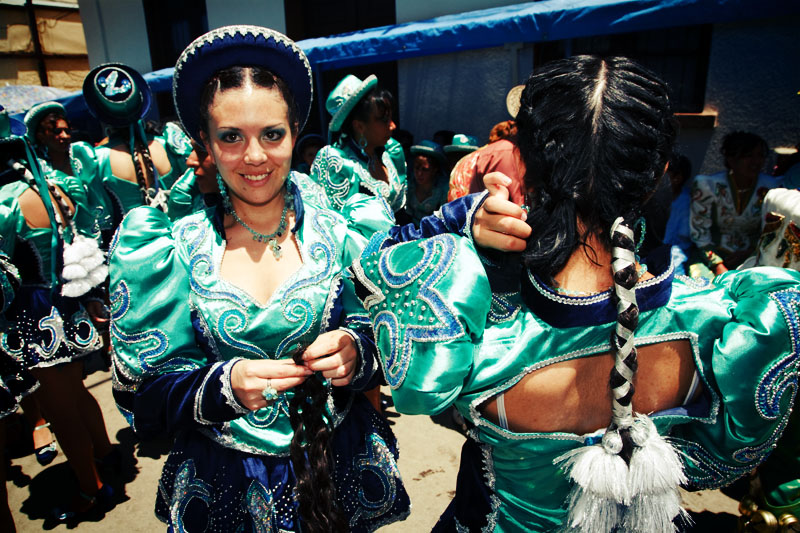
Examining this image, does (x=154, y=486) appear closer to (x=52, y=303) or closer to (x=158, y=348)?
(x=52, y=303)

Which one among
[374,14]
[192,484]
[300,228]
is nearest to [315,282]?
[300,228]

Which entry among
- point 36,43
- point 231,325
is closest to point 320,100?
point 231,325

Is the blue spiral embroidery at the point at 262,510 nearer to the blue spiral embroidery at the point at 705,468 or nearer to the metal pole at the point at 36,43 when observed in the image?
the blue spiral embroidery at the point at 705,468

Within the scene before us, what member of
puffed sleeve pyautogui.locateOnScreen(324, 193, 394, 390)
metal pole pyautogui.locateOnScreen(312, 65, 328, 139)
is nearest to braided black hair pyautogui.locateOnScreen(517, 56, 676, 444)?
puffed sleeve pyautogui.locateOnScreen(324, 193, 394, 390)

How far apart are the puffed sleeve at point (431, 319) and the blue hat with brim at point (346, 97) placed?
3114mm

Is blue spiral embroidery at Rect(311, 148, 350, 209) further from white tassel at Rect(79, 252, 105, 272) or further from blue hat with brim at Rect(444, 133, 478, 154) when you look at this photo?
blue hat with brim at Rect(444, 133, 478, 154)

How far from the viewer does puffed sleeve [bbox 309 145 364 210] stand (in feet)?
11.9

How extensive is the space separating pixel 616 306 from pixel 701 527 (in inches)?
91.1

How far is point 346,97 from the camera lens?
3.95m

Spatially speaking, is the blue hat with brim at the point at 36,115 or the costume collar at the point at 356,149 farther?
the blue hat with brim at the point at 36,115

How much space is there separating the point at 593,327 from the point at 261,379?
798mm

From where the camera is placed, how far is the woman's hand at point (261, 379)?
1228 millimetres

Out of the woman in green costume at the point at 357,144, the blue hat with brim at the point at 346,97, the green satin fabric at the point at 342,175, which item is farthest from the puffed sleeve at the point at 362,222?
→ the blue hat with brim at the point at 346,97

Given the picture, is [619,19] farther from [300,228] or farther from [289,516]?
[289,516]
